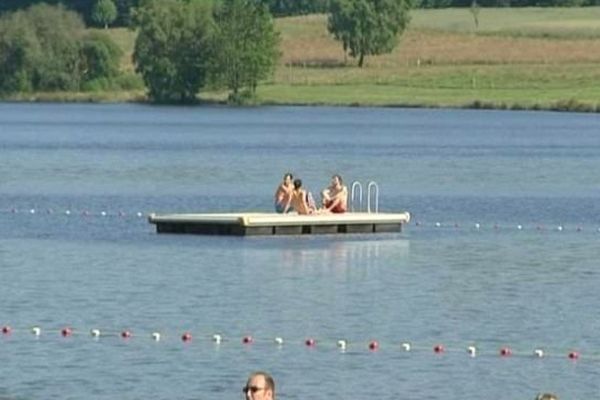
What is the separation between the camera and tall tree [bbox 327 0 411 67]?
15762 centimetres

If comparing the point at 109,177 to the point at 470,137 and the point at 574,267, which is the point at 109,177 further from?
the point at 470,137

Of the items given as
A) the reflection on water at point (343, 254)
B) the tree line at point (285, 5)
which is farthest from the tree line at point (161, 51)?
the reflection on water at point (343, 254)

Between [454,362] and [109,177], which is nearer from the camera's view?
[454,362]

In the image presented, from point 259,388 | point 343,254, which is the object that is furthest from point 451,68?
point 259,388

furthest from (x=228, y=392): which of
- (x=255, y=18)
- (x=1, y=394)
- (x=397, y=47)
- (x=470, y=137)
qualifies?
(x=397, y=47)

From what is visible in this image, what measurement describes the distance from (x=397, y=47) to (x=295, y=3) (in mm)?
39228

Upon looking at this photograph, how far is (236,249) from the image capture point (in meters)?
42.8

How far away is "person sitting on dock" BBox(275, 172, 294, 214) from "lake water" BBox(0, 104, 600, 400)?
0.97 metres

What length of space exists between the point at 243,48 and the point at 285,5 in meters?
55.3

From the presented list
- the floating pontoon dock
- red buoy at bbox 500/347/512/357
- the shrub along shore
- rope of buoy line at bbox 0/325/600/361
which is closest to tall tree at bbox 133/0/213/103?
the shrub along shore

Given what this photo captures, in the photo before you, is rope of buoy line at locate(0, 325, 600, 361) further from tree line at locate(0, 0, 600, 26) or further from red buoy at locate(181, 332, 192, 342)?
tree line at locate(0, 0, 600, 26)

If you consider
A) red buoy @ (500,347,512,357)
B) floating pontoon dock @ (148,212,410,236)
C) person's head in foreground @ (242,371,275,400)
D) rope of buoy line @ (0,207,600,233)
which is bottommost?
rope of buoy line @ (0,207,600,233)

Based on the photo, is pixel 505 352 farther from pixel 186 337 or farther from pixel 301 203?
pixel 301 203

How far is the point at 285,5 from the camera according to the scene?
19700 cm
